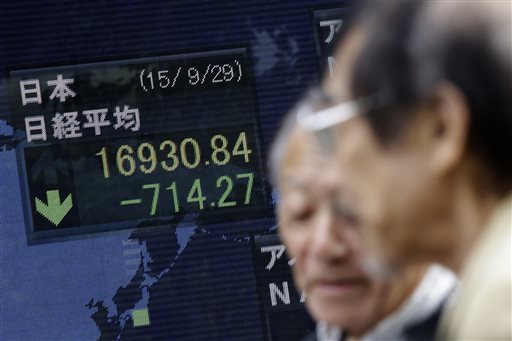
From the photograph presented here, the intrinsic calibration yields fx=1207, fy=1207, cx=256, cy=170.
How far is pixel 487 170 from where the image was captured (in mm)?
623

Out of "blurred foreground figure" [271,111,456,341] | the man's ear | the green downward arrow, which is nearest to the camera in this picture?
the man's ear

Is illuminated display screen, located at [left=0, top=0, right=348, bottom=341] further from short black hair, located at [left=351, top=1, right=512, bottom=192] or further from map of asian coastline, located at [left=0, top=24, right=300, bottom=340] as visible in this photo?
short black hair, located at [left=351, top=1, right=512, bottom=192]

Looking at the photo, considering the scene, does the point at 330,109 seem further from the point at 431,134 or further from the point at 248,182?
the point at 248,182

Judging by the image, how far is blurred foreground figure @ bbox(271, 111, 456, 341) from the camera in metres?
0.72

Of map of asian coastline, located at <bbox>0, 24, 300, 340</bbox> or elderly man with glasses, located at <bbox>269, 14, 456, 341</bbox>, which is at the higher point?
elderly man with glasses, located at <bbox>269, 14, 456, 341</bbox>

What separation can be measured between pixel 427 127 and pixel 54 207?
285 centimetres

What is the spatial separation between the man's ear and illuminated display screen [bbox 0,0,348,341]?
2.82 m

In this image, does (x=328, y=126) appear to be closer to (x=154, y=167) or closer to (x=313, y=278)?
(x=313, y=278)

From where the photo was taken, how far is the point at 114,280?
11.2 ft

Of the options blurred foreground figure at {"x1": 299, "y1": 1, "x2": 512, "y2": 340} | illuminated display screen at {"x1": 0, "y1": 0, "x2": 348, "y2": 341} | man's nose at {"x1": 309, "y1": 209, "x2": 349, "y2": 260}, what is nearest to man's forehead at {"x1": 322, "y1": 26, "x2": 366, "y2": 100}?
blurred foreground figure at {"x1": 299, "y1": 1, "x2": 512, "y2": 340}

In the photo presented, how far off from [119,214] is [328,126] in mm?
2795

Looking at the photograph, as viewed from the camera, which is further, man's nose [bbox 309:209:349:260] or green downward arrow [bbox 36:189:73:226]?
green downward arrow [bbox 36:189:73:226]

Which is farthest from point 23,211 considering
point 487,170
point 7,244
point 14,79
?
point 487,170

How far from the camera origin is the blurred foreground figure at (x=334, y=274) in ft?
2.36
